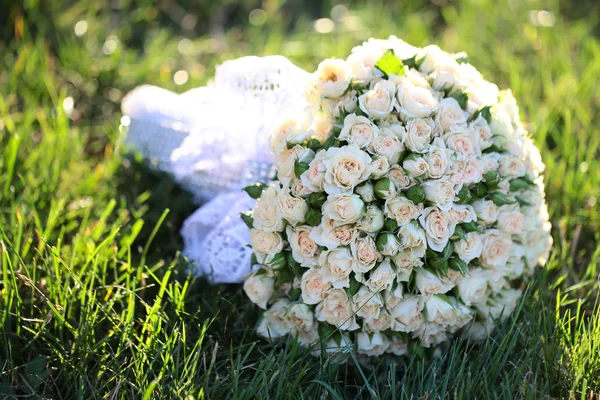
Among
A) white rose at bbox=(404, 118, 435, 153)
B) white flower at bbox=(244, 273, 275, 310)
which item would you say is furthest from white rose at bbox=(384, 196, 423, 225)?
white flower at bbox=(244, 273, 275, 310)

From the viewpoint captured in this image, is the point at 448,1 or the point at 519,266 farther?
the point at 448,1

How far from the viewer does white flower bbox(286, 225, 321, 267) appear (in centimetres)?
137

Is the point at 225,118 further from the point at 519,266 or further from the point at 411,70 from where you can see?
the point at 519,266

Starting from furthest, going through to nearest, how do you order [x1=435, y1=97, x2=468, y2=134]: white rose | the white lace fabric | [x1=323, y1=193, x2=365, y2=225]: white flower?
the white lace fabric < [x1=435, y1=97, x2=468, y2=134]: white rose < [x1=323, y1=193, x2=365, y2=225]: white flower

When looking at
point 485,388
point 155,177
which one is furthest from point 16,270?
point 485,388

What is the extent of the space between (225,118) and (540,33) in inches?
69.2

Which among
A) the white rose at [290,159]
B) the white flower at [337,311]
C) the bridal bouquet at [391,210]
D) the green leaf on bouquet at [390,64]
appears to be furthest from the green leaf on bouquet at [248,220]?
the green leaf on bouquet at [390,64]

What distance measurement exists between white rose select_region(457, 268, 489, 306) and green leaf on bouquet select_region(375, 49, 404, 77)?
17.6 inches

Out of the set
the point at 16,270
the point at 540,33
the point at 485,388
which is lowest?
the point at 16,270

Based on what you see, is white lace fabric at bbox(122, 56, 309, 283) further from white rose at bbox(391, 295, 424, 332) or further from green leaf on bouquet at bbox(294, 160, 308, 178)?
white rose at bbox(391, 295, 424, 332)

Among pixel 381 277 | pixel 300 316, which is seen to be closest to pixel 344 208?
pixel 381 277

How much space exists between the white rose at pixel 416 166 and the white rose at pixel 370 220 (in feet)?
0.33

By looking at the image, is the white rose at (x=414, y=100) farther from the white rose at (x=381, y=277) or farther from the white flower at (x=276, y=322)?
the white flower at (x=276, y=322)

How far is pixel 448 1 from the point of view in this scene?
349cm
